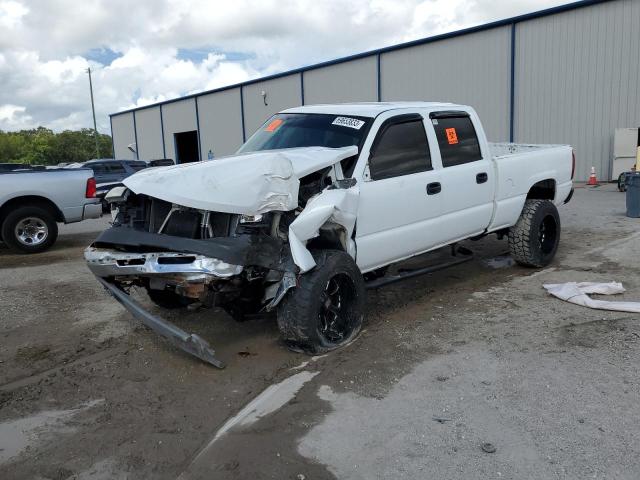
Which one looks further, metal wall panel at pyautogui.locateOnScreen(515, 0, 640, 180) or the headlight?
metal wall panel at pyautogui.locateOnScreen(515, 0, 640, 180)

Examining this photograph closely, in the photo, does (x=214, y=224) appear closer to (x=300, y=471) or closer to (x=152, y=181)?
(x=152, y=181)

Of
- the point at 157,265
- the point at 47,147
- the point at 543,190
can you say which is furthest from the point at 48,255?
the point at 47,147

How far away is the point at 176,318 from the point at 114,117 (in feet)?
153

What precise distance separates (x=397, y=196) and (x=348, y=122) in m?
0.85

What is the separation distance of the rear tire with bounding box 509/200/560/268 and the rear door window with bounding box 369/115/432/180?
78.3 inches

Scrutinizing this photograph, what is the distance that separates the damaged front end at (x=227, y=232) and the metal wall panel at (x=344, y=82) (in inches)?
807

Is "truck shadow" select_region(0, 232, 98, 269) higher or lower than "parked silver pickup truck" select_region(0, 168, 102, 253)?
lower

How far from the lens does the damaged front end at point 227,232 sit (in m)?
4.05

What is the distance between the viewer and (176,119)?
3850cm

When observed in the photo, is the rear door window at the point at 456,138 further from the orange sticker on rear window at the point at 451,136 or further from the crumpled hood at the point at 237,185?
the crumpled hood at the point at 237,185

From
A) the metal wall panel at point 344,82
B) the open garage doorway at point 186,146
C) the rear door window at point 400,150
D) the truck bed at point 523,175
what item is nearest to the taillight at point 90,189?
the rear door window at point 400,150

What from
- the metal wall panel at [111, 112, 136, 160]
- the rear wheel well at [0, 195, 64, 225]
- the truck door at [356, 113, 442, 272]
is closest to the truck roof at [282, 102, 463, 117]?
the truck door at [356, 113, 442, 272]

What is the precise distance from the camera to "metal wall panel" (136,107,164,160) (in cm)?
4106

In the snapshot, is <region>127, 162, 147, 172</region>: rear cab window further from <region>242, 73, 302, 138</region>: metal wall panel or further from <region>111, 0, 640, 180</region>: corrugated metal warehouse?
<region>242, 73, 302, 138</region>: metal wall panel
